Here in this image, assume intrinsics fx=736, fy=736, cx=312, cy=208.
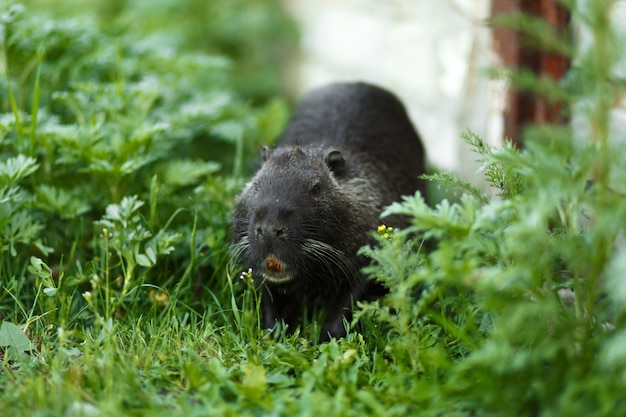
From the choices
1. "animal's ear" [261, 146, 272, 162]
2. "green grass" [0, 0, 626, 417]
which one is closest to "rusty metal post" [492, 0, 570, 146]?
"green grass" [0, 0, 626, 417]

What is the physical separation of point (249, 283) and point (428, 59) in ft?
12.9

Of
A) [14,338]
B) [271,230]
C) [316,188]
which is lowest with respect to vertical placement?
[14,338]

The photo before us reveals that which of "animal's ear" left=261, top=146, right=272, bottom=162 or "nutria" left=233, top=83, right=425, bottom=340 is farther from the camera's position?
"animal's ear" left=261, top=146, right=272, bottom=162

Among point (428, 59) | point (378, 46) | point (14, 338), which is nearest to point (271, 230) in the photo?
point (14, 338)

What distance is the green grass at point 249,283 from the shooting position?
2512 mm

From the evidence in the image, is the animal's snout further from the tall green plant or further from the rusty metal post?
the rusty metal post

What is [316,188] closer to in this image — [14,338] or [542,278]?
[542,278]

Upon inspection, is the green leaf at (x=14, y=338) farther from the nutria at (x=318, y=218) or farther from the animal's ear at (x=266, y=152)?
the animal's ear at (x=266, y=152)

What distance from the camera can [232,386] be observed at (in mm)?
2826

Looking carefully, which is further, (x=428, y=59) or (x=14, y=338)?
(x=428, y=59)

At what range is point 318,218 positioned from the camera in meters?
3.76

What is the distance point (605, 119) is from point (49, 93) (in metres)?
4.13

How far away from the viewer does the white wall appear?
5887 mm

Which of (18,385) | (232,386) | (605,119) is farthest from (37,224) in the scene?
(605,119)
